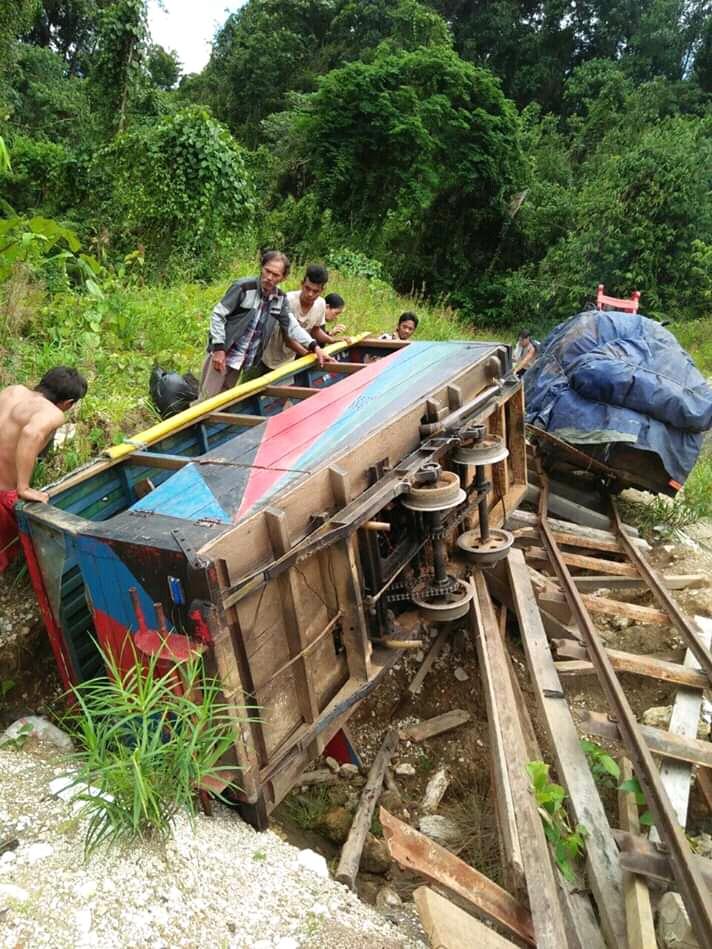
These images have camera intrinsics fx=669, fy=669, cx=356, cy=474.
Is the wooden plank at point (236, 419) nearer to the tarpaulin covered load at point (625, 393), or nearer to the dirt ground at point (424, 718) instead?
the dirt ground at point (424, 718)

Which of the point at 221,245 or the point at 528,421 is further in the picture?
the point at 221,245

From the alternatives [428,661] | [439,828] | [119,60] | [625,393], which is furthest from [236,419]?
[119,60]

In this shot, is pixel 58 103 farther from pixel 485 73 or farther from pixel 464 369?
pixel 464 369

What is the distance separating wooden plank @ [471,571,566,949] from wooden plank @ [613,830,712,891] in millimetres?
359

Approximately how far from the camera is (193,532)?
8.81 ft

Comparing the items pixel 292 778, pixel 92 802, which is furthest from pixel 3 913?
pixel 292 778

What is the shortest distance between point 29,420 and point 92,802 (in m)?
2.04

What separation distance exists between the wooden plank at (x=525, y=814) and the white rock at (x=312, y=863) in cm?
82

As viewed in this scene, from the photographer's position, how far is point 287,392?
4.93m

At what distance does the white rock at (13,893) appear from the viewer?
2.18m

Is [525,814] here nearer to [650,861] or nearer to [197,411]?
[650,861]

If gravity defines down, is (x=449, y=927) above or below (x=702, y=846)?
above

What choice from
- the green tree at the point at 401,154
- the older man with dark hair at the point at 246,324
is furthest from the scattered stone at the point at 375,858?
the green tree at the point at 401,154

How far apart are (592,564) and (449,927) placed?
3.81 m
